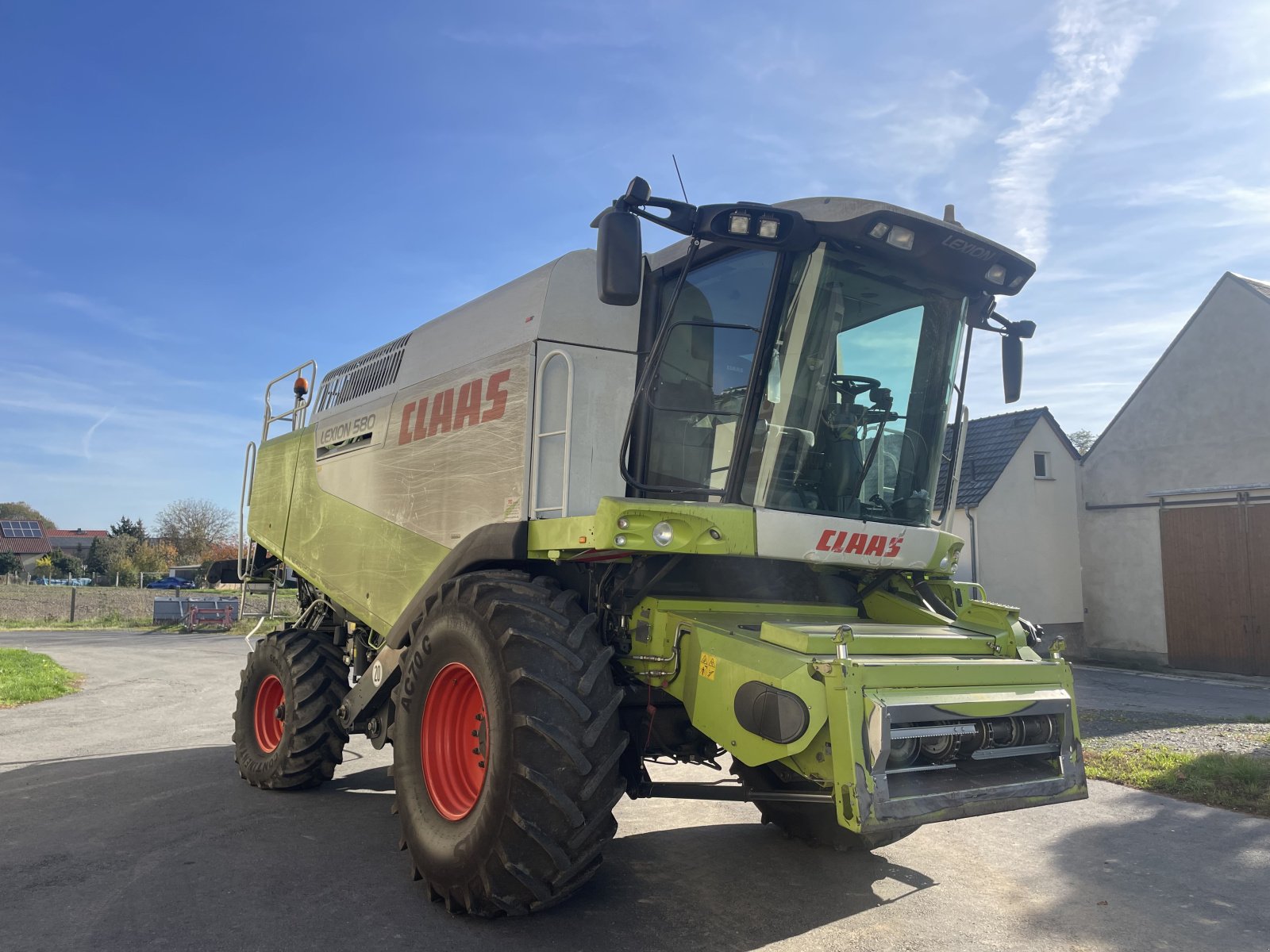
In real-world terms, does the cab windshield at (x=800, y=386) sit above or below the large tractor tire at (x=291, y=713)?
above

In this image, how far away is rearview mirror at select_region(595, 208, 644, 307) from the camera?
3816 mm

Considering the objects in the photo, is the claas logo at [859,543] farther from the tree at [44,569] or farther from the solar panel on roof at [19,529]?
the solar panel on roof at [19,529]

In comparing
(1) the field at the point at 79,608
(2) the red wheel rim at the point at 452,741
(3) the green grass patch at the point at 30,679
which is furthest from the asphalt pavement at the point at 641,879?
(1) the field at the point at 79,608

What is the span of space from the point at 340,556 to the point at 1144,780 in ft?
20.4

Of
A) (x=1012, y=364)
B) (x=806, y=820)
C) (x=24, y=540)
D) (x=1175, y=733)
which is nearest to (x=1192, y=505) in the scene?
(x=1175, y=733)

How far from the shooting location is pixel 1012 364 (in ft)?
17.2

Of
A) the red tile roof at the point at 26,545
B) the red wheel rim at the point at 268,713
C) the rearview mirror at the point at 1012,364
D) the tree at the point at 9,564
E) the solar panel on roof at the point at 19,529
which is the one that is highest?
the solar panel on roof at the point at 19,529

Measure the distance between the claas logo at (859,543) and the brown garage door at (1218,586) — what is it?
15.1 m

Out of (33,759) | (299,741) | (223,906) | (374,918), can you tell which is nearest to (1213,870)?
(374,918)

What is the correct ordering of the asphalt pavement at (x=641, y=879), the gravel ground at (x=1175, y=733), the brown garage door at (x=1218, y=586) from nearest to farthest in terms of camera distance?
the asphalt pavement at (x=641, y=879)
the gravel ground at (x=1175, y=733)
the brown garage door at (x=1218, y=586)

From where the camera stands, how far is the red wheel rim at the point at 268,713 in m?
6.64

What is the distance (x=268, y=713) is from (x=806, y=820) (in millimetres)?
4097

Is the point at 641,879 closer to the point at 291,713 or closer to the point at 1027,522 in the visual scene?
the point at 291,713

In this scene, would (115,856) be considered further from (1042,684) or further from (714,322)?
(1042,684)
